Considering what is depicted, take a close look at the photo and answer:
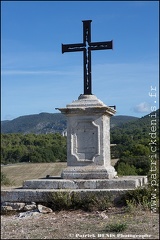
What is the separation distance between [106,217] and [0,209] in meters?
2.54

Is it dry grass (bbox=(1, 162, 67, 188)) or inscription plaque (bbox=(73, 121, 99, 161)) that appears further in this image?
dry grass (bbox=(1, 162, 67, 188))

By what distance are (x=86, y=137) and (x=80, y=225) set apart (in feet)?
10.9


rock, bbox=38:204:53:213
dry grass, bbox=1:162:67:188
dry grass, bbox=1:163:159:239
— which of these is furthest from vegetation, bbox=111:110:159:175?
dry grass, bbox=1:163:159:239

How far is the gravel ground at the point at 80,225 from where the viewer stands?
610 cm

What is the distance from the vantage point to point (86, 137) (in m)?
9.98

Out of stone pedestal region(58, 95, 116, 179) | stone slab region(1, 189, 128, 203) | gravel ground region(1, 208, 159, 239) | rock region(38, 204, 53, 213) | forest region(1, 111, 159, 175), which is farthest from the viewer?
forest region(1, 111, 159, 175)

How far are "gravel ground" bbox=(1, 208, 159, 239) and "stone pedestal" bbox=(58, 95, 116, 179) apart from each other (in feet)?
5.57

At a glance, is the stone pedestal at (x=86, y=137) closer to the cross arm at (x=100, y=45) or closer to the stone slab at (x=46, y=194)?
the stone slab at (x=46, y=194)

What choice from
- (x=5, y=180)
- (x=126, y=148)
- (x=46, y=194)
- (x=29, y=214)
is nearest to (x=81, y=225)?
(x=29, y=214)

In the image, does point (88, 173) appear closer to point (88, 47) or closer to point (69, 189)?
point (69, 189)

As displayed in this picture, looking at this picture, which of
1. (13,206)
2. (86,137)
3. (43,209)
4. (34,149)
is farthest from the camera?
(34,149)

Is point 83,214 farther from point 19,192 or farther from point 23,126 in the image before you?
point 23,126

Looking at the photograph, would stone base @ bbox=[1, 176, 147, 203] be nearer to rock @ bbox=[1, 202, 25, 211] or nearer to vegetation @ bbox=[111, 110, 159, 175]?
rock @ bbox=[1, 202, 25, 211]

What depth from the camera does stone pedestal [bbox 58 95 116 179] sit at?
32.2 feet
